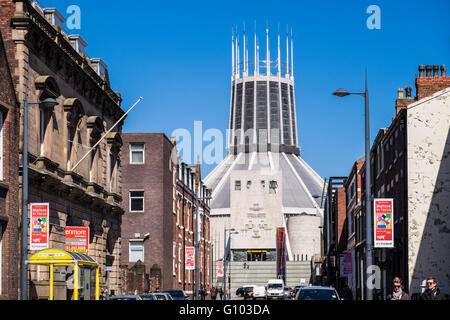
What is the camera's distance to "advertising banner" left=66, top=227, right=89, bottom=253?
1389 inches

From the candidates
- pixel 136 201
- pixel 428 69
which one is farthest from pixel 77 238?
pixel 136 201

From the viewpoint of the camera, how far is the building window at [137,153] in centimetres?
7050

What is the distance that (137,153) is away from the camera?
70938mm

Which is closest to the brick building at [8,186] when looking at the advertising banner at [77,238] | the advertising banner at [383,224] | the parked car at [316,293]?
the advertising banner at [77,238]

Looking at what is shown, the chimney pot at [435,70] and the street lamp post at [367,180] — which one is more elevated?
the chimney pot at [435,70]

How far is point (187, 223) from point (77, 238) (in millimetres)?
48378

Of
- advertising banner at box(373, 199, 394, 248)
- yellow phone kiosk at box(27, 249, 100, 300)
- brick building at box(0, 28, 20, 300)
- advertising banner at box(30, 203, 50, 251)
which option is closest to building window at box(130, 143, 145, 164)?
brick building at box(0, 28, 20, 300)

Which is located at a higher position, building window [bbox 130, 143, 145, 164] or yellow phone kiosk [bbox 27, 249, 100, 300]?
building window [bbox 130, 143, 145, 164]

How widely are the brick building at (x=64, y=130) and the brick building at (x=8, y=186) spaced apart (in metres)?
0.44

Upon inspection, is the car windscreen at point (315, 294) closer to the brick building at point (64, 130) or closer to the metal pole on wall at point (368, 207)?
the metal pole on wall at point (368, 207)

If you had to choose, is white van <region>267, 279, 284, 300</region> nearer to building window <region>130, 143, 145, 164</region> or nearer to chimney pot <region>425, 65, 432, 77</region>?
building window <region>130, 143, 145, 164</region>

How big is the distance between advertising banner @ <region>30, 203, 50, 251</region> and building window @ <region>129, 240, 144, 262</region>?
38000mm

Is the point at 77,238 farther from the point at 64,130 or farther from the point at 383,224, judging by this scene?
the point at 383,224
